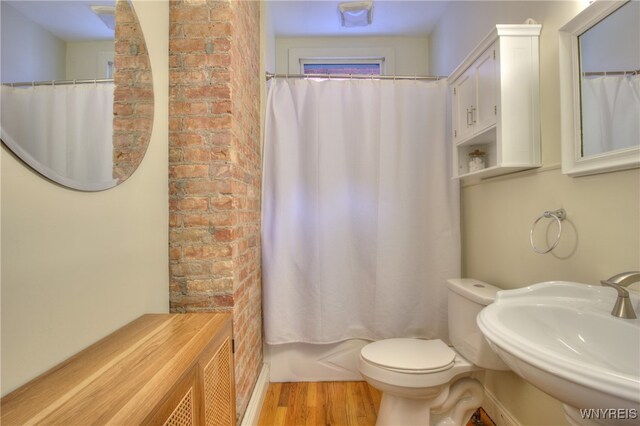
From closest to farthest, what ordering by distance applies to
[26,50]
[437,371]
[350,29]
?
[26,50]
[437,371]
[350,29]

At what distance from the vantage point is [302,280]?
2.03m

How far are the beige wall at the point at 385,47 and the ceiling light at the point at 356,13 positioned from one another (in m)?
0.27

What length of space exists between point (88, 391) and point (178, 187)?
0.82m

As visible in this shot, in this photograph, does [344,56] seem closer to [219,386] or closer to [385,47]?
[385,47]

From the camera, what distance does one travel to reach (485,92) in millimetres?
1468

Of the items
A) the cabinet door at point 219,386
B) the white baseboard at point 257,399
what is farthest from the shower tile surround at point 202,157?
the white baseboard at point 257,399

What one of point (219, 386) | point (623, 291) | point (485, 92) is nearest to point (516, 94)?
point (485, 92)

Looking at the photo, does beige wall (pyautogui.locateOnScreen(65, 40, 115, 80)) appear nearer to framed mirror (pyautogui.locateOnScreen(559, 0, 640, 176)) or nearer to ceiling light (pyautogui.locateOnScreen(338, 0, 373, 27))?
framed mirror (pyautogui.locateOnScreen(559, 0, 640, 176))

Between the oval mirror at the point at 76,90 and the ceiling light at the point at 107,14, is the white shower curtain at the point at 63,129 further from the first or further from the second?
the ceiling light at the point at 107,14

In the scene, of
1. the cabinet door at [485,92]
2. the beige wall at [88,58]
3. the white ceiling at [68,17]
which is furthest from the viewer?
the cabinet door at [485,92]

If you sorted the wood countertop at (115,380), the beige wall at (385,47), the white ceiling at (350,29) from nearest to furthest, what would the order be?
the wood countertop at (115,380), the white ceiling at (350,29), the beige wall at (385,47)

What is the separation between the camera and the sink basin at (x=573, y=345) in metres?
0.58

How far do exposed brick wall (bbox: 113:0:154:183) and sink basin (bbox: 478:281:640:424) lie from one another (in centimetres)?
119

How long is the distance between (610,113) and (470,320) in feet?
3.33
